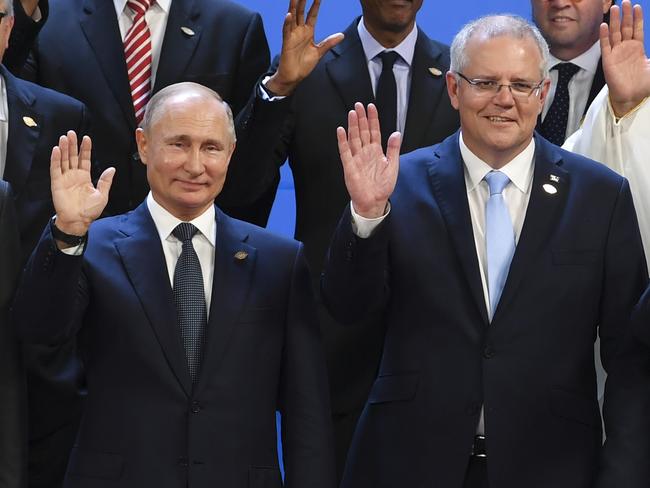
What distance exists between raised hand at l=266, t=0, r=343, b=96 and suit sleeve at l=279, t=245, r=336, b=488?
612mm

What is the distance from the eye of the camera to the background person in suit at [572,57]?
13.4 ft

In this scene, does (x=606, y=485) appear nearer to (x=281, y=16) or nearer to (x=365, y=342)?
(x=365, y=342)

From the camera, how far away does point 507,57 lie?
132 inches

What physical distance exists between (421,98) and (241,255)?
2.96ft

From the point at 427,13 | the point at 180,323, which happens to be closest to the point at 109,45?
the point at 180,323

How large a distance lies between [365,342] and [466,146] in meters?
0.69

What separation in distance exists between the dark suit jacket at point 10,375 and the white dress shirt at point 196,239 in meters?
0.32

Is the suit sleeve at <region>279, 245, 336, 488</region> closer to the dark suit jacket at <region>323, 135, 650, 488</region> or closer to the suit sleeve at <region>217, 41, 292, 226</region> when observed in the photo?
the dark suit jacket at <region>323, 135, 650, 488</region>

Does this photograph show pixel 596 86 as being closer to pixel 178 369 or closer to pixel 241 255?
pixel 241 255

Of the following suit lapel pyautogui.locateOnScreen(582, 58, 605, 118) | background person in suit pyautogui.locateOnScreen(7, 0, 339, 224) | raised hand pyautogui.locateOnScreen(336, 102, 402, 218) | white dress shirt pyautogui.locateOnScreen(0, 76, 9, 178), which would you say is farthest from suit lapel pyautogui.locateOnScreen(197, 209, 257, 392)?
suit lapel pyautogui.locateOnScreen(582, 58, 605, 118)

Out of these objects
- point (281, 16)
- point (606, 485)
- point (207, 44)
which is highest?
point (281, 16)

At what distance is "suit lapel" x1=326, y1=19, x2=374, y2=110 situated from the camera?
3.95m

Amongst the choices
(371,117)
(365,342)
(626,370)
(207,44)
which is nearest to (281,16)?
(207,44)

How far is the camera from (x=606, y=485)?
10.3 ft
